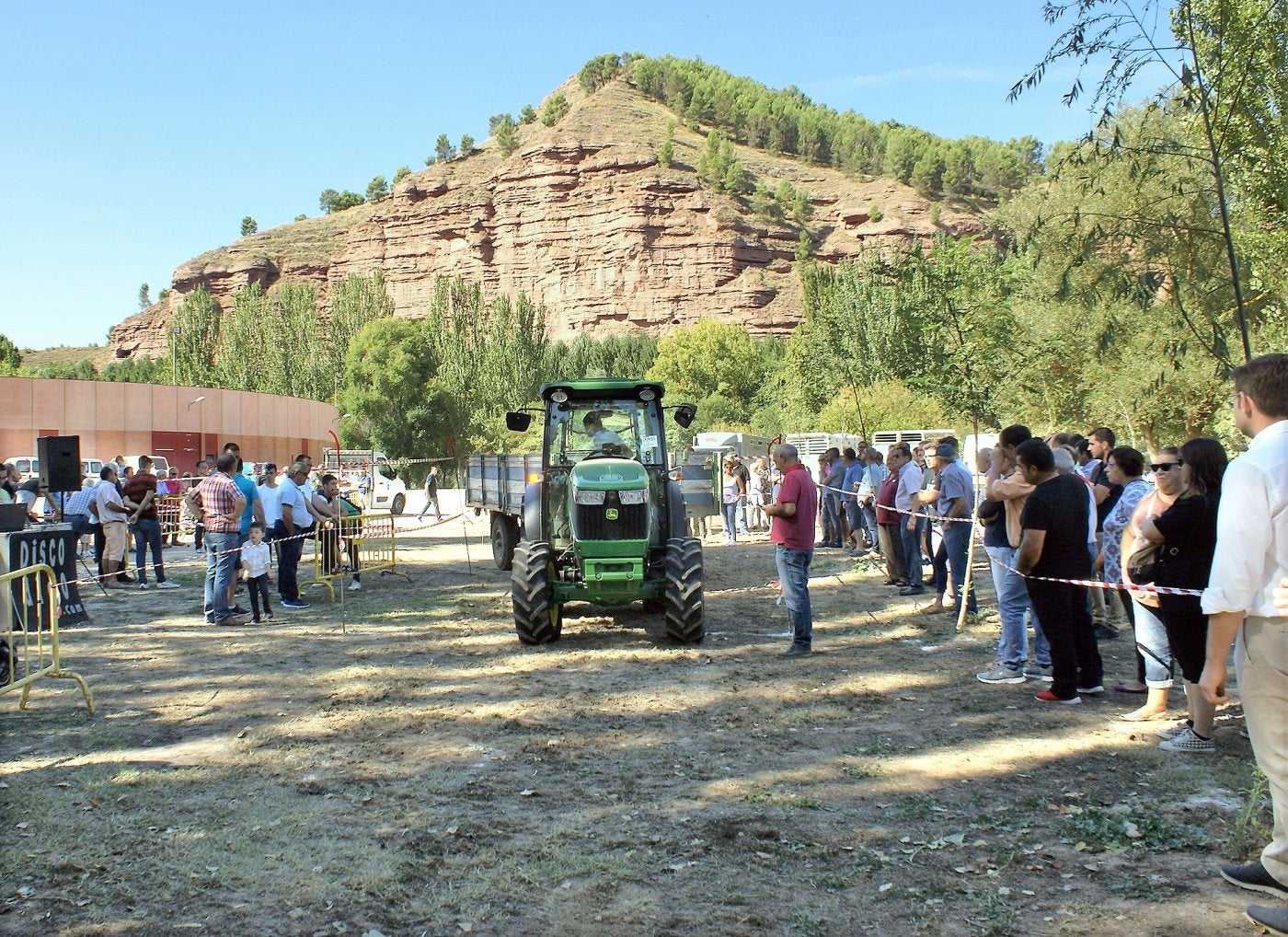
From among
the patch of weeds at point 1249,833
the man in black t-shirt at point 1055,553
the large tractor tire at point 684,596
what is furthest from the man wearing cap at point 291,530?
the patch of weeds at point 1249,833

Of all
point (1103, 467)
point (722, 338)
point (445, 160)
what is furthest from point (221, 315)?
point (1103, 467)

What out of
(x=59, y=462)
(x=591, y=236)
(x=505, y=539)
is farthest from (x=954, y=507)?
(x=591, y=236)

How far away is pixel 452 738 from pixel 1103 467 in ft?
20.2

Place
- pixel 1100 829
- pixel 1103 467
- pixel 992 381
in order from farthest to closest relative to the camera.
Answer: pixel 992 381 < pixel 1103 467 < pixel 1100 829

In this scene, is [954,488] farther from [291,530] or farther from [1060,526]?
[291,530]

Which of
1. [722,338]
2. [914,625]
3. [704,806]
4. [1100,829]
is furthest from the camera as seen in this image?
Answer: [722,338]

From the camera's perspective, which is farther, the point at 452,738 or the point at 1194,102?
the point at 1194,102

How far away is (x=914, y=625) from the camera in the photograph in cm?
1078

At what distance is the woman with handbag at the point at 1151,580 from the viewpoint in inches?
246

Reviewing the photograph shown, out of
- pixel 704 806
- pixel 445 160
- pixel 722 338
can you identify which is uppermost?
pixel 445 160

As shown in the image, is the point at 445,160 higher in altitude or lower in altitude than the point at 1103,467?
higher

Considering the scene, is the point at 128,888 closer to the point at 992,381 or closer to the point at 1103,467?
the point at 1103,467

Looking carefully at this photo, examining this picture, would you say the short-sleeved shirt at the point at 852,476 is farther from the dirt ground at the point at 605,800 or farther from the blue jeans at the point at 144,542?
the blue jeans at the point at 144,542

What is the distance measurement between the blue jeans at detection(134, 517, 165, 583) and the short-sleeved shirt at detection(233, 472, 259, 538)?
4.05m
